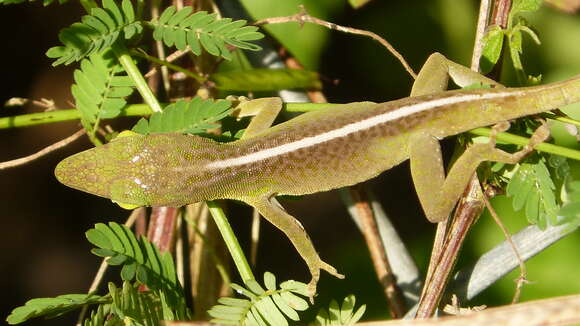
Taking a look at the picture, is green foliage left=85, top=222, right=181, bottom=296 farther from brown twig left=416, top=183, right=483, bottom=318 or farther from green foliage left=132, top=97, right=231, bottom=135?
brown twig left=416, top=183, right=483, bottom=318

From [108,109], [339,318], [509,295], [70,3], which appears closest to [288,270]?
[509,295]

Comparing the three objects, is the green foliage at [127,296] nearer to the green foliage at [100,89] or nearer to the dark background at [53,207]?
the green foliage at [100,89]

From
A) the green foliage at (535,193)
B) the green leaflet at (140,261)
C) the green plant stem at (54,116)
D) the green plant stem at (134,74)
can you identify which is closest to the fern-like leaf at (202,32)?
the green plant stem at (134,74)

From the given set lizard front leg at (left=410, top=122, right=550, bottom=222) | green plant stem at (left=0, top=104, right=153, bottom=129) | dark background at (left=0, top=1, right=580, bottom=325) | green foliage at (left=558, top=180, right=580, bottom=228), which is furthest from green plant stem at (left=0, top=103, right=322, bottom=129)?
dark background at (left=0, top=1, right=580, bottom=325)

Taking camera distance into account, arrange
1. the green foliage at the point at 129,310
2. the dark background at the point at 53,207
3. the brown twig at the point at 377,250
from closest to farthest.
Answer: the green foliage at the point at 129,310 < the brown twig at the point at 377,250 < the dark background at the point at 53,207

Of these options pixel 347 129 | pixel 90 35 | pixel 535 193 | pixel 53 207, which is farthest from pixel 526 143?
pixel 53 207

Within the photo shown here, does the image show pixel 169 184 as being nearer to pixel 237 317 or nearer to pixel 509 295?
pixel 237 317
